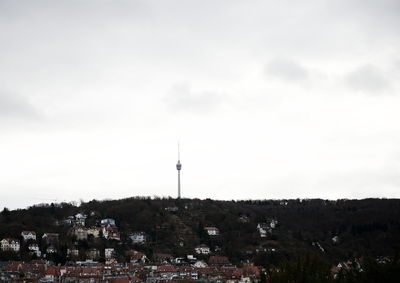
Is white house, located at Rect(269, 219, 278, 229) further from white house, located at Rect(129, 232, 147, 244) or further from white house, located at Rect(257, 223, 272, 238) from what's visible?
white house, located at Rect(129, 232, 147, 244)

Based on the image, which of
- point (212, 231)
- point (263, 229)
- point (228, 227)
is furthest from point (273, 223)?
point (212, 231)

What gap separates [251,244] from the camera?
12525 cm

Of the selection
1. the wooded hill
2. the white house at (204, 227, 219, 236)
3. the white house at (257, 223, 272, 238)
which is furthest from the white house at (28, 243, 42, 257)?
the white house at (257, 223, 272, 238)

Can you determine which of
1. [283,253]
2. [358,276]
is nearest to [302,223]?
[283,253]

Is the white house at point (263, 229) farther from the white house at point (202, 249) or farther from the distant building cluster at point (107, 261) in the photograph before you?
the white house at point (202, 249)

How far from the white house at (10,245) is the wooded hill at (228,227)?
2.56m

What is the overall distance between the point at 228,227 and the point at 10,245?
4252cm

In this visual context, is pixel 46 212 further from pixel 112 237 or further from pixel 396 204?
pixel 396 204

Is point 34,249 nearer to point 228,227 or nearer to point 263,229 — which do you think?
point 228,227

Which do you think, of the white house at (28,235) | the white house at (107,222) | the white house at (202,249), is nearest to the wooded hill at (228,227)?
the white house at (28,235)

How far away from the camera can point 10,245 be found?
359ft

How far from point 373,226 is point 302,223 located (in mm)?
17063

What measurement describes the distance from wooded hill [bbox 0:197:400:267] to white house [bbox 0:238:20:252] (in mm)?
2564

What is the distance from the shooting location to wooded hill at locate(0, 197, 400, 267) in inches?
4648
